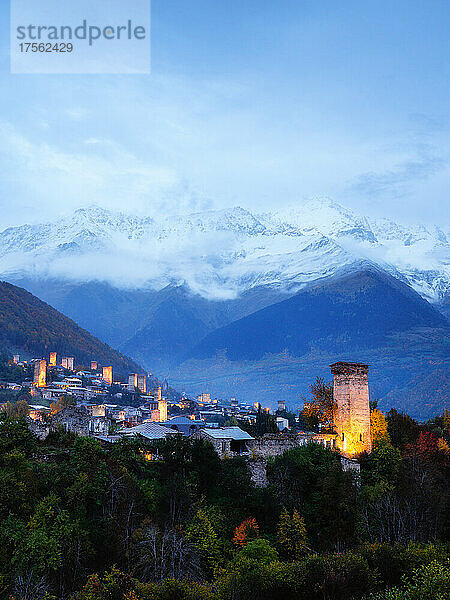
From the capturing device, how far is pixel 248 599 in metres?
26.0

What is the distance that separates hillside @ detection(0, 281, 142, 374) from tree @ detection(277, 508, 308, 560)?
135 meters

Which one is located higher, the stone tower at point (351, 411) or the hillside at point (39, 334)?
the hillside at point (39, 334)

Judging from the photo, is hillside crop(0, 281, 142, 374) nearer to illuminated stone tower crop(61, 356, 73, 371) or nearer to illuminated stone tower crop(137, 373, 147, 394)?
illuminated stone tower crop(61, 356, 73, 371)

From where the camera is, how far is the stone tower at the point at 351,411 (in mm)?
43688

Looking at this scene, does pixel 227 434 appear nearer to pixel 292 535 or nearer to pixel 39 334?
pixel 292 535

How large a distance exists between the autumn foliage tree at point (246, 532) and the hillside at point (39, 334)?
442ft

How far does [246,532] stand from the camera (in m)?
32.8

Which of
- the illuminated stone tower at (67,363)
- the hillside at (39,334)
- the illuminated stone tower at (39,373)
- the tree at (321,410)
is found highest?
the hillside at (39,334)

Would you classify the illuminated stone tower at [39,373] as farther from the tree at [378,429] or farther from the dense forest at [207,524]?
the dense forest at [207,524]

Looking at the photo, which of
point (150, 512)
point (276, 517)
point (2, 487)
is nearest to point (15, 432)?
point (2, 487)

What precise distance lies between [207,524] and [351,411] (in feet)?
51.4

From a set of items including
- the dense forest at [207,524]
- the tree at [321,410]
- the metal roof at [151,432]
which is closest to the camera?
the dense forest at [207,524]

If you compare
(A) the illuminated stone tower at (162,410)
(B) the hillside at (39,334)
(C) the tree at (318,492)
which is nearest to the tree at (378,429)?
(C) the tree at (318,492)

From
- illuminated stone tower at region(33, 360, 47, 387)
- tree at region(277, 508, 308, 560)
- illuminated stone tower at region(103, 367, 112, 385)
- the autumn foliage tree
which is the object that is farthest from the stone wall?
illuminated stone tower at region(103, 367, 112, 385)
